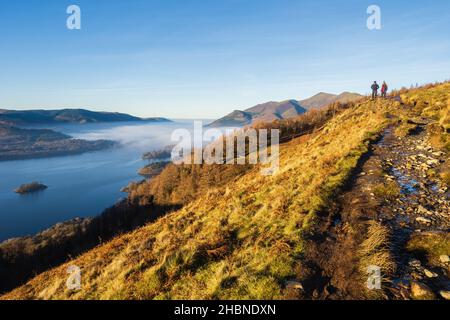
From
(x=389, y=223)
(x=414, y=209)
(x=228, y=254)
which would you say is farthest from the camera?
(x=414, y=209)

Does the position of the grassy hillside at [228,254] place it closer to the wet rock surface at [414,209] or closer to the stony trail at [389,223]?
the stony trail at [389,223]

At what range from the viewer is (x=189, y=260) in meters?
9.33

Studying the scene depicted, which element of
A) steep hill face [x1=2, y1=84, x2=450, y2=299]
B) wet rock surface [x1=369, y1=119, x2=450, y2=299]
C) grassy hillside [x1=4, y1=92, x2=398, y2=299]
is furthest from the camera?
grassy hillside [x1=4, y1=92, x2=398, y2=299]

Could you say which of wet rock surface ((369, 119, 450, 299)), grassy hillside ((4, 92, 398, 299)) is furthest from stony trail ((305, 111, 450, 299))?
grassy hillside ((4, 92, 398, 299))

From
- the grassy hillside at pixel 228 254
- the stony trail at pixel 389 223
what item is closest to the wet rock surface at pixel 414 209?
the stony trail at pixel 389 223

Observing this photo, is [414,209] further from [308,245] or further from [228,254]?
[228,254]

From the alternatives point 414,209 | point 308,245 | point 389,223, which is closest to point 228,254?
point 308,245

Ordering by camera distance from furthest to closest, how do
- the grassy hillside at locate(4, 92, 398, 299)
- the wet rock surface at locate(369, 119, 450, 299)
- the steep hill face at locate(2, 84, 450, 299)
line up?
the grassy hillside at locate(4, 92, 398, 299), the steep hill face at locate(2, 84, 450, 299), the wet rock surface at locate(369, 119, 450, 299)

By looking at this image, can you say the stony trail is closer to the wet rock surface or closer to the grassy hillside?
the wet rock surface

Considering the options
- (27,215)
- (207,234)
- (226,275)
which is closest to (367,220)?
(226,275)

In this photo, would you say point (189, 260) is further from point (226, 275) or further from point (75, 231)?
point (75, 231)

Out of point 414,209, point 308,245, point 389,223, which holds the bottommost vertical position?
point 308,245

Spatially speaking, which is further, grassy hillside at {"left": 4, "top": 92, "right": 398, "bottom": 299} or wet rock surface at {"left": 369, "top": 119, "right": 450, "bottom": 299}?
grassy hillside at {"left": 4, "top": 92, "right": 398, "bottom": 299}
